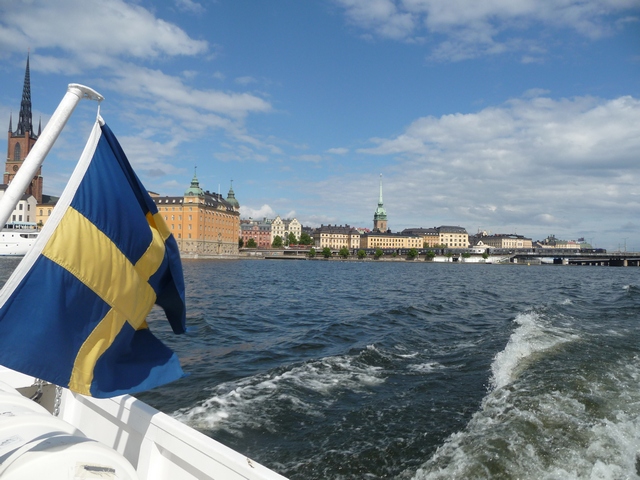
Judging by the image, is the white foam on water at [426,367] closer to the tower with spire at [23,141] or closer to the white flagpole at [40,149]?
the white flagpole at [40,149]

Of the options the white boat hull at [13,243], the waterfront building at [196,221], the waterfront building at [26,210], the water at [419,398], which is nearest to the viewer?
the water at [419,398]

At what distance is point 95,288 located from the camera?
3.45 meters

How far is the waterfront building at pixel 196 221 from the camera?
129 metres

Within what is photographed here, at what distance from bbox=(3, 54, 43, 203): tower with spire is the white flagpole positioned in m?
151

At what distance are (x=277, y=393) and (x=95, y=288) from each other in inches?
262

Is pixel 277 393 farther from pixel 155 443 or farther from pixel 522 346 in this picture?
pixel 522 346

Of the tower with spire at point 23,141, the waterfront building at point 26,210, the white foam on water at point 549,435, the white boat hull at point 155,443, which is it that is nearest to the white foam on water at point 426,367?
the white foam on water at point 549,435

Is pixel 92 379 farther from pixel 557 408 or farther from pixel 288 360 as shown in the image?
pixel 288 360

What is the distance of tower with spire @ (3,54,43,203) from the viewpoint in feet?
445

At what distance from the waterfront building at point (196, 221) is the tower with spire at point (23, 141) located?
1386 inches

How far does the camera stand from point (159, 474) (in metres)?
3.95

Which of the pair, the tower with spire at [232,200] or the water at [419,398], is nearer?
the water at [419,398]

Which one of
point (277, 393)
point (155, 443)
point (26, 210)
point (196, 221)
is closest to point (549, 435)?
point (277, 393)

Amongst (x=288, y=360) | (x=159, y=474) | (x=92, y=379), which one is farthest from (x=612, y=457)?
(x=288, y=360)
